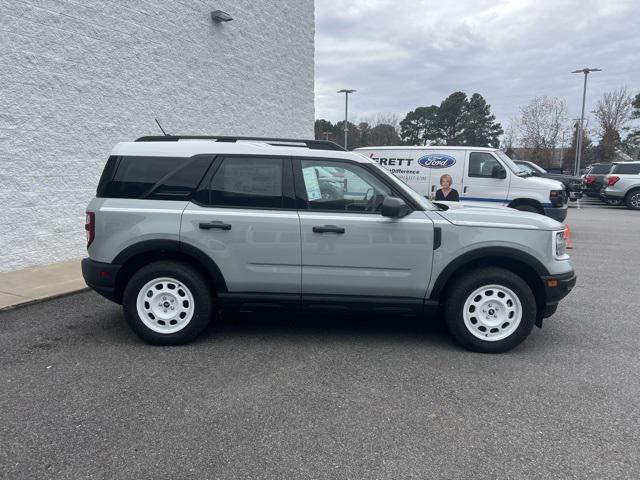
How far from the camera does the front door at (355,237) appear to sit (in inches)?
174

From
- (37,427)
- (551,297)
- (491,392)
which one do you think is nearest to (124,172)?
(37,427)

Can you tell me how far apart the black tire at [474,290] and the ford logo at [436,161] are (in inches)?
288

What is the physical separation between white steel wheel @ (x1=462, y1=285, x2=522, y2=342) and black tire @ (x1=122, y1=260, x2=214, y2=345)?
2421 mm

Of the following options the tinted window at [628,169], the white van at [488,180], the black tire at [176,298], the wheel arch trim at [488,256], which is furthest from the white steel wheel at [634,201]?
the black tire at [176,298]

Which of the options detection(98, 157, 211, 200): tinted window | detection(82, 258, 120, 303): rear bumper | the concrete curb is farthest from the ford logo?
detection(82, 258, 120, 303): rear bumper

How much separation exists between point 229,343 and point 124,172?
6.23 feet

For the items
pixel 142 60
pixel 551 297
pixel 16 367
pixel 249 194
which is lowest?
pixel 16 367

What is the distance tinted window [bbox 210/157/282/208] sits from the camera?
14.9 ft

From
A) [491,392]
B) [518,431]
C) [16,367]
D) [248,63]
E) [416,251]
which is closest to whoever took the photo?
[518,431]

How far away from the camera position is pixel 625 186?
20.0 m

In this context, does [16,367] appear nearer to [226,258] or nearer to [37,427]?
[37,427]

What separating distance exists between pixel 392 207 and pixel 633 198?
65.8 feet

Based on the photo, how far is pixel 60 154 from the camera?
24.9 ft

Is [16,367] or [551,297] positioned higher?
[551,297]
